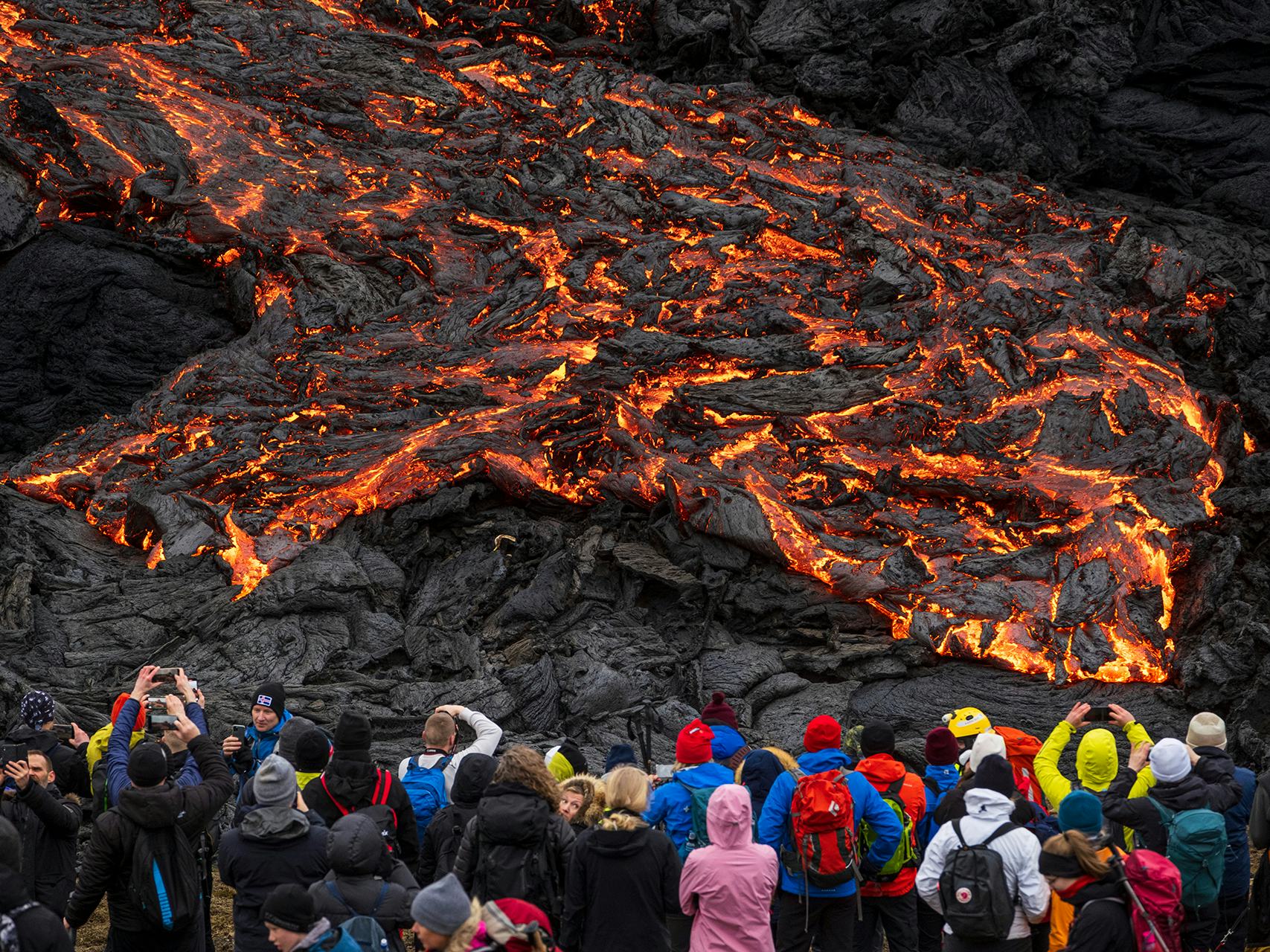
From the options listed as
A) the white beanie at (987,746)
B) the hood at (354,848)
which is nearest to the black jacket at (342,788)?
the hood at (354,848)

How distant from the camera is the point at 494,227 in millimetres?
29156

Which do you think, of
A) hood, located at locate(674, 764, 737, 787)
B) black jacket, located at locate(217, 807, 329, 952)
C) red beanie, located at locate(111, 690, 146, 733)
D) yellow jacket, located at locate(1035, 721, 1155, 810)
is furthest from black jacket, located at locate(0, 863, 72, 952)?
yellow jacket, located at locate(1035, 721, 1155, 810)

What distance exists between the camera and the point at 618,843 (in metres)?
8.30

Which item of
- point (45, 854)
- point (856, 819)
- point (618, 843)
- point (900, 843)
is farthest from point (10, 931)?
point (900, 843)

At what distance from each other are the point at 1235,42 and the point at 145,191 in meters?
27.8

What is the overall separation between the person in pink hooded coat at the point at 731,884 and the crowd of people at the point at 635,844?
0.02m

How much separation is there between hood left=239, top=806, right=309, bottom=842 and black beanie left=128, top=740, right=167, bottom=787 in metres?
0.79

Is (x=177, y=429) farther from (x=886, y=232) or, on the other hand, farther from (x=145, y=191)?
(x=886, y=232)

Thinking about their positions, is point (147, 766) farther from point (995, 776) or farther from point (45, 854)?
point (995, 776)

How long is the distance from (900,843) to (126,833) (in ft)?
19.2

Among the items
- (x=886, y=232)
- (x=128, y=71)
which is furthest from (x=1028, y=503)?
(x=128, y=71)

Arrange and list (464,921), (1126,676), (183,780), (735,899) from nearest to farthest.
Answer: (464,921)
(735,899)
(183,780)
(1126,676)

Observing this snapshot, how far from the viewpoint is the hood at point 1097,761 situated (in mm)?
10172

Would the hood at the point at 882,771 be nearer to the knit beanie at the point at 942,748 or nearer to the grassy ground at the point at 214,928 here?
the knit beanie at the point at 942,748
